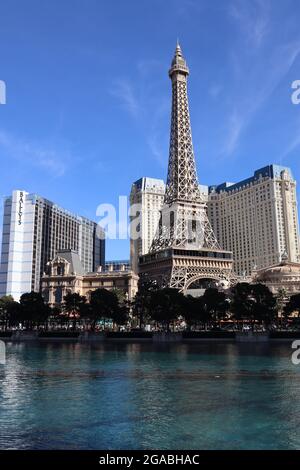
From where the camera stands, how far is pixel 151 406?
1366 inches

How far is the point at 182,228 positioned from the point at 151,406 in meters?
139

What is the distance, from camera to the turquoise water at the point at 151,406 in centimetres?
2561

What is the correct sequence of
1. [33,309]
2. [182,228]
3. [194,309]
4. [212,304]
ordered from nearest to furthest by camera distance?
[194,309], [212,304], [33,309], [182,228]

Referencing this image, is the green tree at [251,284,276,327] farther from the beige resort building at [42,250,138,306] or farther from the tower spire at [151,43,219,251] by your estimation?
the beige resort building at [42,250,138,306]

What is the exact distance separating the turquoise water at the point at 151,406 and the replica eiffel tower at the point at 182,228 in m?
96.7

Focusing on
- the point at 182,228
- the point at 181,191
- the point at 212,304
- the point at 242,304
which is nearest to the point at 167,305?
the point at 212,304

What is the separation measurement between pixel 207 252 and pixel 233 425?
444 feet

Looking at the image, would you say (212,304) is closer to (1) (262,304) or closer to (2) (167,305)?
(2) (167,305)

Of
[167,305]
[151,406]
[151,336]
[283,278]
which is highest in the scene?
[283,278]

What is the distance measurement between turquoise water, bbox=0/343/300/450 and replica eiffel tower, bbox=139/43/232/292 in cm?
9674

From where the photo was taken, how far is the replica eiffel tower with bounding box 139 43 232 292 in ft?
516

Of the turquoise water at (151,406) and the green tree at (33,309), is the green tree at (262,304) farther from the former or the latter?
the green tree at (33,309)
